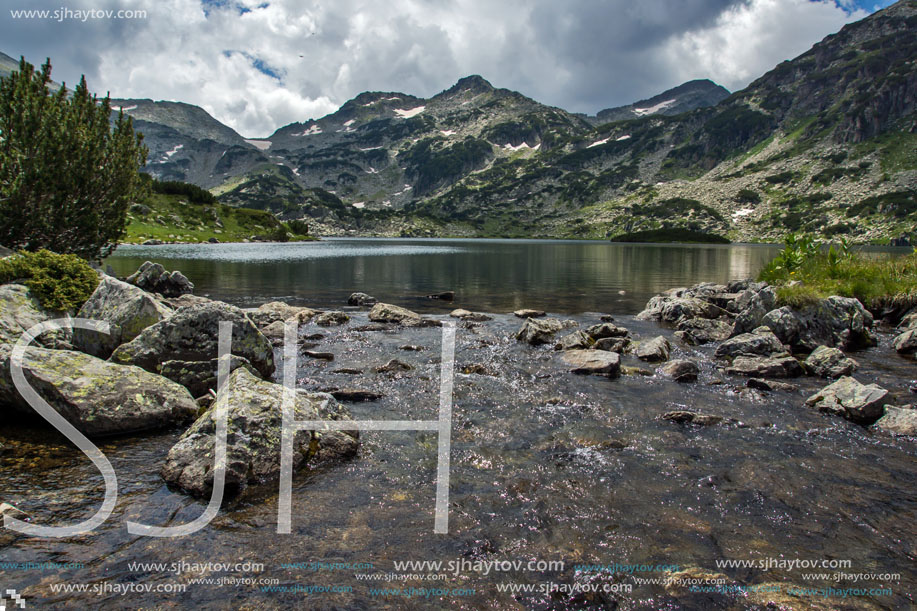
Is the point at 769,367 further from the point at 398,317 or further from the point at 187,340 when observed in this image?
the point at 187,340

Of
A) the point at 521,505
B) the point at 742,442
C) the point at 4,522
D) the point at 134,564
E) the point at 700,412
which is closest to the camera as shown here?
the point at 134,564

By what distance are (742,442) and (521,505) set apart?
6774mm

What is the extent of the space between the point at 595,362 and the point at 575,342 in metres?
3.43

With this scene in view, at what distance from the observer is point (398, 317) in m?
26.7

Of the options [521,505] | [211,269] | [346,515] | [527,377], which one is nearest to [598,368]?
[527,377]

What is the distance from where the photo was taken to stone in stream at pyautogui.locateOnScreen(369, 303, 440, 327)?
26000 millimetres

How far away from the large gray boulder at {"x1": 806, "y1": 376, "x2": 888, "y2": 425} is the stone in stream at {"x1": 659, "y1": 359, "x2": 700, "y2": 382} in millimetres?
3489

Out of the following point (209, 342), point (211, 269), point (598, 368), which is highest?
point (211, 269)

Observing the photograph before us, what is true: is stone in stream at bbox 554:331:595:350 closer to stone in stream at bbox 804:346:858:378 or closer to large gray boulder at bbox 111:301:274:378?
stone in stream at bbox 804:346:858:378

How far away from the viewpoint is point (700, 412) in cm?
1285

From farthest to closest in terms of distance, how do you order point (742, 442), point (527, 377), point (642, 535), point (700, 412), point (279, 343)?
point (279, 343) → point (527, 377) → point (700, 412) → point (742, 442) → point (642, 535)

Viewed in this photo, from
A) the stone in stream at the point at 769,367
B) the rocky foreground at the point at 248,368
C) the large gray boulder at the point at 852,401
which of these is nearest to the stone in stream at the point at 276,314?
the rocky foreground at the point at 248,368

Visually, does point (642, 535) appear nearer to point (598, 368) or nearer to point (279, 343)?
point (598, 368)

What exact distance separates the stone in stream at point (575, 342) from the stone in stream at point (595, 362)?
177 cm
